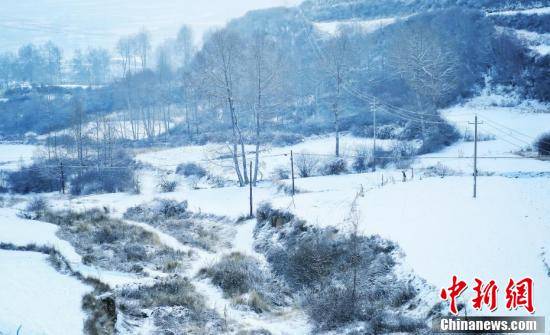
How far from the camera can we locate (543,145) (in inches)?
1252

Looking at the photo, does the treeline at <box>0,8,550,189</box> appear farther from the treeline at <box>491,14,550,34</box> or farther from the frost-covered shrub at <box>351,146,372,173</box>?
the frost-covered shrub at <box>351,146,372,173</box>

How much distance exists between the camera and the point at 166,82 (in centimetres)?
7531

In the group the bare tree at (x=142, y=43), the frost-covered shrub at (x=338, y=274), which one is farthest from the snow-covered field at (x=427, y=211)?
the bare tree at (x=142, y=43)

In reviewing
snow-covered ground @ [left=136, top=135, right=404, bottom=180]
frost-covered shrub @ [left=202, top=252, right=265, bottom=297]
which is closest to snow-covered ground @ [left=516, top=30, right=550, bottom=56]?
snow-covered ground @ [left=136, top=135, right=404, bottom=180]

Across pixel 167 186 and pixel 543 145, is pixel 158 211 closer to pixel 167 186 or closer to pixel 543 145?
pixel 167 186

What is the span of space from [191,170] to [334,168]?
12.4m

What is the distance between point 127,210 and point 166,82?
4487cm

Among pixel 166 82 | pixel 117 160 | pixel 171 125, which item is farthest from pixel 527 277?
pixel 166 82

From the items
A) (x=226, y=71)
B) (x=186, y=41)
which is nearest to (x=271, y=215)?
(x=226, y=71)

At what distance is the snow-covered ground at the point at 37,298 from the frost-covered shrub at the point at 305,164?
23.3 meters

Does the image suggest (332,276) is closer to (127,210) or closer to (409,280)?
(409,280)

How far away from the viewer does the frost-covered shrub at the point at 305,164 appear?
39062 mm

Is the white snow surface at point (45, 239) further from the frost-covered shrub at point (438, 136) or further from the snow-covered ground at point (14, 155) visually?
the frost-covered shrub at point (438, 136)

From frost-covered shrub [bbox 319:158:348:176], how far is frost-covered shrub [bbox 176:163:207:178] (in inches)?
402
